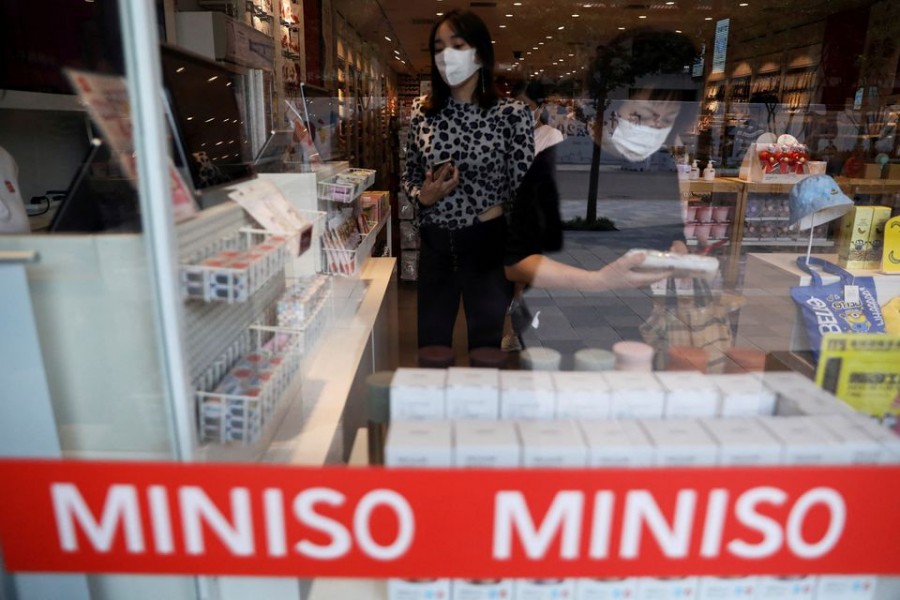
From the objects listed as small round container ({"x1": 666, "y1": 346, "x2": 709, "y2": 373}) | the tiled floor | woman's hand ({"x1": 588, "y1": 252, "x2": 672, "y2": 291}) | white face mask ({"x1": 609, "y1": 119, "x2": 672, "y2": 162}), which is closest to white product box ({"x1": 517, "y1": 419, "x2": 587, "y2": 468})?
the tiled floor

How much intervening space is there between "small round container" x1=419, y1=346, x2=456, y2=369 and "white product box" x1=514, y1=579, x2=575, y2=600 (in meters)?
0.43

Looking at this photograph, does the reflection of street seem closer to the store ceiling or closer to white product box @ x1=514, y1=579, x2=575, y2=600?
white product box @ x1=514, y1=579, x2=575, y2=600

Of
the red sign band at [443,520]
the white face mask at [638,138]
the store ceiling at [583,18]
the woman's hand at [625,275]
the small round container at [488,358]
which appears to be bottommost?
the red sign band at [443,520]

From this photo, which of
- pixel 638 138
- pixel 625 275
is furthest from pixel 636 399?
pixel 638 138

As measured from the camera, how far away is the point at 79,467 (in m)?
1.02

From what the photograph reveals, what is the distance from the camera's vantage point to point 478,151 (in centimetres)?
200

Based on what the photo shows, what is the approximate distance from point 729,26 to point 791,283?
25.3 ft

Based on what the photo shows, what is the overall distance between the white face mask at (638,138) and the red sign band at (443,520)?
1698mm

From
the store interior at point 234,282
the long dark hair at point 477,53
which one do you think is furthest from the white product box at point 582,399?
the long dark hair at point 477,53

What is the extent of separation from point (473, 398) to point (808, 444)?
0.57 m

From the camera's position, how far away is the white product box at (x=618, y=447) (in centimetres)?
103

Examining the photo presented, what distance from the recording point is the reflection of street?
2713 millimetres

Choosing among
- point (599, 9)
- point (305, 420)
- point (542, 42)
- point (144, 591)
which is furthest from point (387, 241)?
point (599, 9)

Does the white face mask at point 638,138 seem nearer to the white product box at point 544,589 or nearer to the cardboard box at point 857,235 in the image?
the cardboard box at point 857,235
